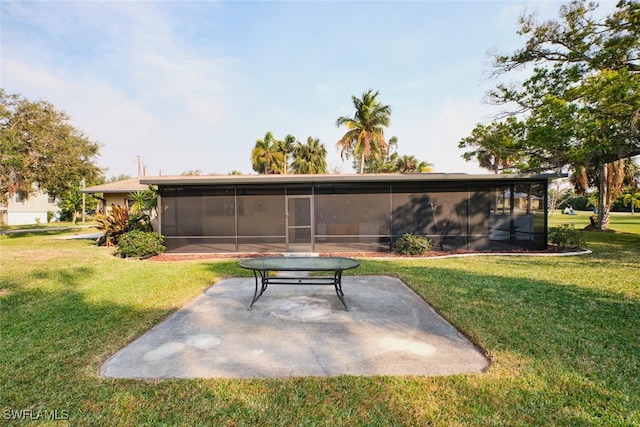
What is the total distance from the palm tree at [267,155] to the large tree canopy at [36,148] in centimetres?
1468

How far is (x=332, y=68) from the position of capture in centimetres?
1205

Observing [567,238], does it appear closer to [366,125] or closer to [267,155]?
[366,125]

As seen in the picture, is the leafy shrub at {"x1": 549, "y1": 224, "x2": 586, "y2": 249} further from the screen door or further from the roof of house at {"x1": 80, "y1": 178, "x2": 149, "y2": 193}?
the roof of house at {"x1": 80, "y1": 178, "x2": 149, "y2": 193}

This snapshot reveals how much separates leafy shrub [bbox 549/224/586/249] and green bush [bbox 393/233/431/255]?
181 inches

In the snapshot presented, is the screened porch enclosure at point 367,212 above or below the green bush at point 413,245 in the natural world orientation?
above

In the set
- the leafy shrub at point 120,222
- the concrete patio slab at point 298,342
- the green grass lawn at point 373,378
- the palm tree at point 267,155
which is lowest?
the concrete patio slab at point 298,342

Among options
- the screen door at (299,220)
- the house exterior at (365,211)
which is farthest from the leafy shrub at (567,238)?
the screen door at (299,220)

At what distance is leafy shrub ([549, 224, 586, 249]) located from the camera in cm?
959

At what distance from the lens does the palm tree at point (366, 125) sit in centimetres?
2238

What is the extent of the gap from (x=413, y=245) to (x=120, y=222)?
1003cm

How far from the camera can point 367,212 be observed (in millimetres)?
9758

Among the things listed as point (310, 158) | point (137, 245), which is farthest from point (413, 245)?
point (310, 158)

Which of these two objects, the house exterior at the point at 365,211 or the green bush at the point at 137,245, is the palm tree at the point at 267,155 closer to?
the house exterior at the point at 365,211

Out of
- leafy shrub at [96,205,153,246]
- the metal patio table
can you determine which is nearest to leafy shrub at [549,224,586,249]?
the metal patio table
